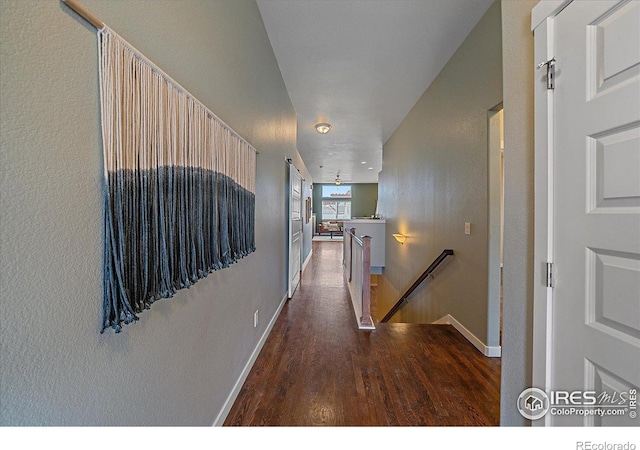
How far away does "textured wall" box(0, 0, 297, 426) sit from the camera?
0.52 m

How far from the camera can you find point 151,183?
847 millimetres

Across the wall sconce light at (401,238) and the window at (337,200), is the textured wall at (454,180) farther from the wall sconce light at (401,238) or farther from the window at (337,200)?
the window at (337,200)

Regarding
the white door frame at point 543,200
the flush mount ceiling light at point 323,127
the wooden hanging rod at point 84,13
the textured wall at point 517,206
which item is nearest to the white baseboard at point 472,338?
the textured wall at point 517,206

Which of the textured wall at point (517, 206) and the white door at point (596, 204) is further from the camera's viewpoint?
the textured wall at point (517, 206)

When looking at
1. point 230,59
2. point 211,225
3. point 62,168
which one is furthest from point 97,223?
point 230,59

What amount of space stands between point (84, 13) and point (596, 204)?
1652mm

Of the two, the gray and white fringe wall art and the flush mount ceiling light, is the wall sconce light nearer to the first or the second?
the flush mount ceiling light

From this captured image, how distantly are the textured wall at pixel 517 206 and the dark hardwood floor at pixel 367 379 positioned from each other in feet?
1.76

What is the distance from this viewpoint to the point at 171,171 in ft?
3.13

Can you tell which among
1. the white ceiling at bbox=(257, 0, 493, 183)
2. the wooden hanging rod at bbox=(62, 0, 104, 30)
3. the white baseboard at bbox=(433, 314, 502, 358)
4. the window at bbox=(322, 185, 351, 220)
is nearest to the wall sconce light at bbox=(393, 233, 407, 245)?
the white baseboard at bbox=(433, 314, 502, 358)

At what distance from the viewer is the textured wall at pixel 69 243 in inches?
20.6

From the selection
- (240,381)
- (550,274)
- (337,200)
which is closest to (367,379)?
(240,381)

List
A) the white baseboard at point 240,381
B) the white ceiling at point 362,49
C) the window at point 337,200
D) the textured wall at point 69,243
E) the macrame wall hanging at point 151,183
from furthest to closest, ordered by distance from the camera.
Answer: the window at point 337,200 < the white ceiling at point 362,49 < the white baseboard at point 240,381 < the macrame wall hanging at point 151,183 < the textured wall at point 69,243
